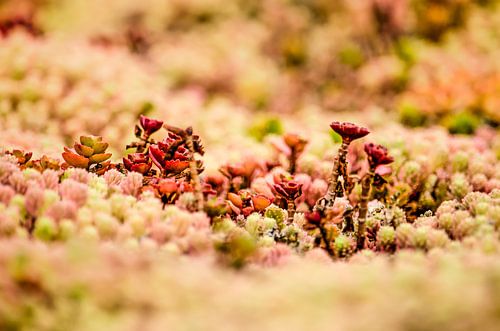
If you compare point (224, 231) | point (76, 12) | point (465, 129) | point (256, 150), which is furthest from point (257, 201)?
point (76, 12)

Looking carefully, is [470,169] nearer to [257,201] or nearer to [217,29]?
[257,201]

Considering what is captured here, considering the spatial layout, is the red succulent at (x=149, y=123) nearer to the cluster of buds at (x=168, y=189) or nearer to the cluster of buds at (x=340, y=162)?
the cluster of buds at (x=168, y=189)

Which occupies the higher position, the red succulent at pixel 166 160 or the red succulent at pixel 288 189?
the red succulent at pixel 166 160

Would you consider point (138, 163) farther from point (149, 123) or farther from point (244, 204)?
point (244, 204)

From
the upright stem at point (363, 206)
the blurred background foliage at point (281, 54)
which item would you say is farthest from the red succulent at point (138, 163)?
the blurred background foliage at point (281, 54)

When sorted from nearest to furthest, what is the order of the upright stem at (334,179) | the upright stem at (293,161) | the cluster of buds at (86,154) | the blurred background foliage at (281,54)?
the upright stem at (334,179) < the cluster of buds at (86,154) < the upright stem at (293,161) < the blurred background foliage at (281,54)

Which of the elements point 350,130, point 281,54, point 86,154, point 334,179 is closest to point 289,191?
point 334,179
